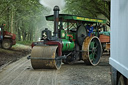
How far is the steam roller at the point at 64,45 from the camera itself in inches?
385

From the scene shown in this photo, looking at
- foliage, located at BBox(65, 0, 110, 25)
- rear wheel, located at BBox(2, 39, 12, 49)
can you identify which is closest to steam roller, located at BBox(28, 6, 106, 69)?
rear wheel, located at BBox(2, 39, 12, 49)

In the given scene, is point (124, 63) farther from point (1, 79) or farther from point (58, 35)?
point (58, 35)

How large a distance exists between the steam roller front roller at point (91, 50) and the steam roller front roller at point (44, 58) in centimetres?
199

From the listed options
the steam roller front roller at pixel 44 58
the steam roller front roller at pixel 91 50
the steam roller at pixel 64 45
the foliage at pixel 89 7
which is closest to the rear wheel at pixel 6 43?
the foliage at pixel 89 7

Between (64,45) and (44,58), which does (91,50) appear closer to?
(64,45)

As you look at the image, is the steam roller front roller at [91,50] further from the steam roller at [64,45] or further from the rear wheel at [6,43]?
the rear wheel at [6,43]

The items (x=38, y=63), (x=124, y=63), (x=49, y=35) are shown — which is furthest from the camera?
(x=49, y=35)

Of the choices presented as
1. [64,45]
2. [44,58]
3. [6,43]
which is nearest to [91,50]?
[64,45]

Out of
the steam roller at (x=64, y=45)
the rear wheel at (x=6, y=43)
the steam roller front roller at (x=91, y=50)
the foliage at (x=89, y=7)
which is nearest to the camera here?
the steam roller at (x=64, y=45)

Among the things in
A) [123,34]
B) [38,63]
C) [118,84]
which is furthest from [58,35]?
[123,34]

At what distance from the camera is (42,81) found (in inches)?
295

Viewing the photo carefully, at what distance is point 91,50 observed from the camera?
12.1 m

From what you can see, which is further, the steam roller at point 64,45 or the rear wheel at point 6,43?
the rear wheel at point 6,43

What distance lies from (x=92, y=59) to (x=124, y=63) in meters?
8.70
